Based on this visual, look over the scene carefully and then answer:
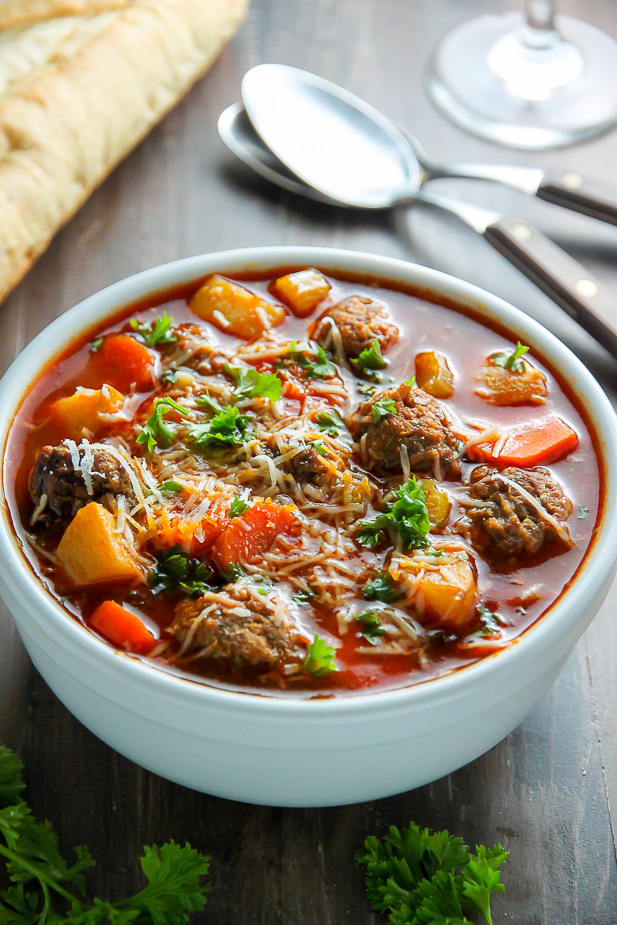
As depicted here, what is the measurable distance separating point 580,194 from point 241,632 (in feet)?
8.90

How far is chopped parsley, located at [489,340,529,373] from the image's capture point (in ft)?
9.88

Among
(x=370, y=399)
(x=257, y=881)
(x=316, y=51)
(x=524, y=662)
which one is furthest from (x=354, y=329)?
(x=316, y=51)

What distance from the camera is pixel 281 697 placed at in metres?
2.21

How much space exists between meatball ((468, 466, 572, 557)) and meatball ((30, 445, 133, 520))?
937 mm

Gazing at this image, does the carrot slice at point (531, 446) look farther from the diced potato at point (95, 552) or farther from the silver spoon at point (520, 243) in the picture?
the diced potato at point (95, 552)

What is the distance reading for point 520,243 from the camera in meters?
3.86

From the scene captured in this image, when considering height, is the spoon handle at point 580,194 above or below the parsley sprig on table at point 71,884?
above

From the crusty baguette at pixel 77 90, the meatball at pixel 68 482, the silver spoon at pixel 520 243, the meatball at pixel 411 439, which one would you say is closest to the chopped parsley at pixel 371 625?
the meatball at pixel 411 439

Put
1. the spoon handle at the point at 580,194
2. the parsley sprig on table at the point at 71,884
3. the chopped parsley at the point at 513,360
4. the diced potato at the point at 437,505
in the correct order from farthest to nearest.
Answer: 1. the spoon handle at the point at 580,194
2. the chopped parsley at the point at 513,360
3. the diced potato at the point at 437,505
4. the parsley sprig on table at the point at 71,884

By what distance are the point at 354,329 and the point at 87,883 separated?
1750mm

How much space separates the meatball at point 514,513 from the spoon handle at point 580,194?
6.04 feet

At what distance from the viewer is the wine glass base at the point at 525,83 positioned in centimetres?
487

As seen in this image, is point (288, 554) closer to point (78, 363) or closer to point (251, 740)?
point (251, 740)

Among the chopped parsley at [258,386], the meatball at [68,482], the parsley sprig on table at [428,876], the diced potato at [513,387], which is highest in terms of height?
the diced potato at [513,387]
